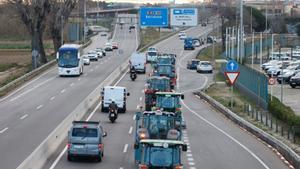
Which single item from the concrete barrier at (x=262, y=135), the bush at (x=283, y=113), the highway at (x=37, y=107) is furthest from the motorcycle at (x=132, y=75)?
the bush at (x=283, y=113)

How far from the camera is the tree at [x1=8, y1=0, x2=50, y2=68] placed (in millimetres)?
84312

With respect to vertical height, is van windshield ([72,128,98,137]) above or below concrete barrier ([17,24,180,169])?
above

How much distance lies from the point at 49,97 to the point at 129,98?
19.9 feet

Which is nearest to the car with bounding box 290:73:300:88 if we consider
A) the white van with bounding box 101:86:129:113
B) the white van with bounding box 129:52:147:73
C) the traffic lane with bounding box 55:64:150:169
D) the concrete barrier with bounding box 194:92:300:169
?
the concrete barrier with bounding box 194:92:300:169

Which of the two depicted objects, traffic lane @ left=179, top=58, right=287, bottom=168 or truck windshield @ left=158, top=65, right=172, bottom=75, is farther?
truck windshield @ left=158, top=65, right=172, bottom=75

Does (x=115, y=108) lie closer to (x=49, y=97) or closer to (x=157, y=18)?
(x=49, y=97)

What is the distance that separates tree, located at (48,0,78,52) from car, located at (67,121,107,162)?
67.5 metres

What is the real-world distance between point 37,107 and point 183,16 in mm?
47883

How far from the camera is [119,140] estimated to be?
116ft

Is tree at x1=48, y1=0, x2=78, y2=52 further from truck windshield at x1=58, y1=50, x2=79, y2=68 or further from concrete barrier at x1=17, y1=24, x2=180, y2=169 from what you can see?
concrete barrier at x1=17, y1=24, x2=180, y2=169

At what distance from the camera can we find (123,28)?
613 feet

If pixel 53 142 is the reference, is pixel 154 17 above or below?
above

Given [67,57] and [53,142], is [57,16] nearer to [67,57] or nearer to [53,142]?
[67,57]

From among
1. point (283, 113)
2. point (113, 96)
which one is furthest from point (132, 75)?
point (283, 113)
